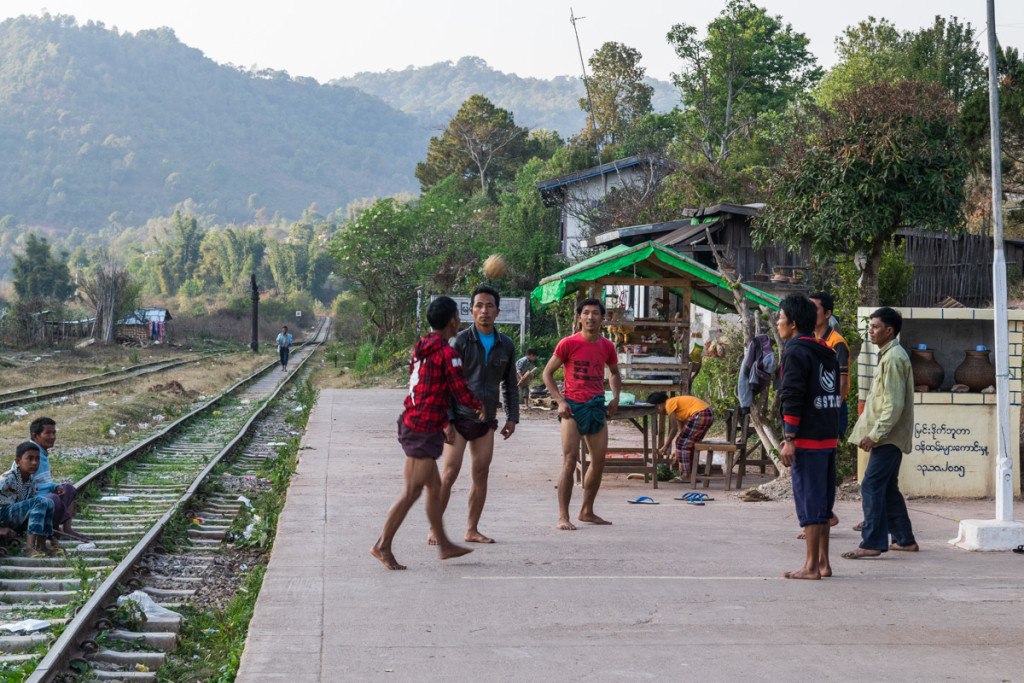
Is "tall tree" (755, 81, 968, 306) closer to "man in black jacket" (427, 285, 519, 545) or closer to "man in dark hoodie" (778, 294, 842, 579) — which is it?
"man in dark hoodie" (778, 294, 842, 579)

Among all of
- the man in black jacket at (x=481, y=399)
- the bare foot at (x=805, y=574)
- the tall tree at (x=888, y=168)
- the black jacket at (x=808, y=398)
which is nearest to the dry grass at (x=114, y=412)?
the man in black jacket at (x=481, y=399)

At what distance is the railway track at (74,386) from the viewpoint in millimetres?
22828

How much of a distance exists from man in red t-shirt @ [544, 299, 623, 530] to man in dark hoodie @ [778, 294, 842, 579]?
181 centimetres

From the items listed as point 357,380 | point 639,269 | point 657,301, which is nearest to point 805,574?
point 639,269

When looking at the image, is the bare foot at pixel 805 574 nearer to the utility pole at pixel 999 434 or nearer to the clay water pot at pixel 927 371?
the utility pole at pixel 999 434

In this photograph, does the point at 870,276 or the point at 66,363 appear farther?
the point at 66,363

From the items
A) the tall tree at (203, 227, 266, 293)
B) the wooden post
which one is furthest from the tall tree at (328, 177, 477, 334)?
the tall tree at (203, 227, 266, 293)

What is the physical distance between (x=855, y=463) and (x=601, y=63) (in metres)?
49.7

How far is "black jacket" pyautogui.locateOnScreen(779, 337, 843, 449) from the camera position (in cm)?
655

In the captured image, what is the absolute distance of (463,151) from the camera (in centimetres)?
6009

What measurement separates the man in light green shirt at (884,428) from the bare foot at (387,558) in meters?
3.15

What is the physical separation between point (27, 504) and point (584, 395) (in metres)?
4.27

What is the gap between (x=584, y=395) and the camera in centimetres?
802

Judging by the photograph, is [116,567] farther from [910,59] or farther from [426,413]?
[910,59]
